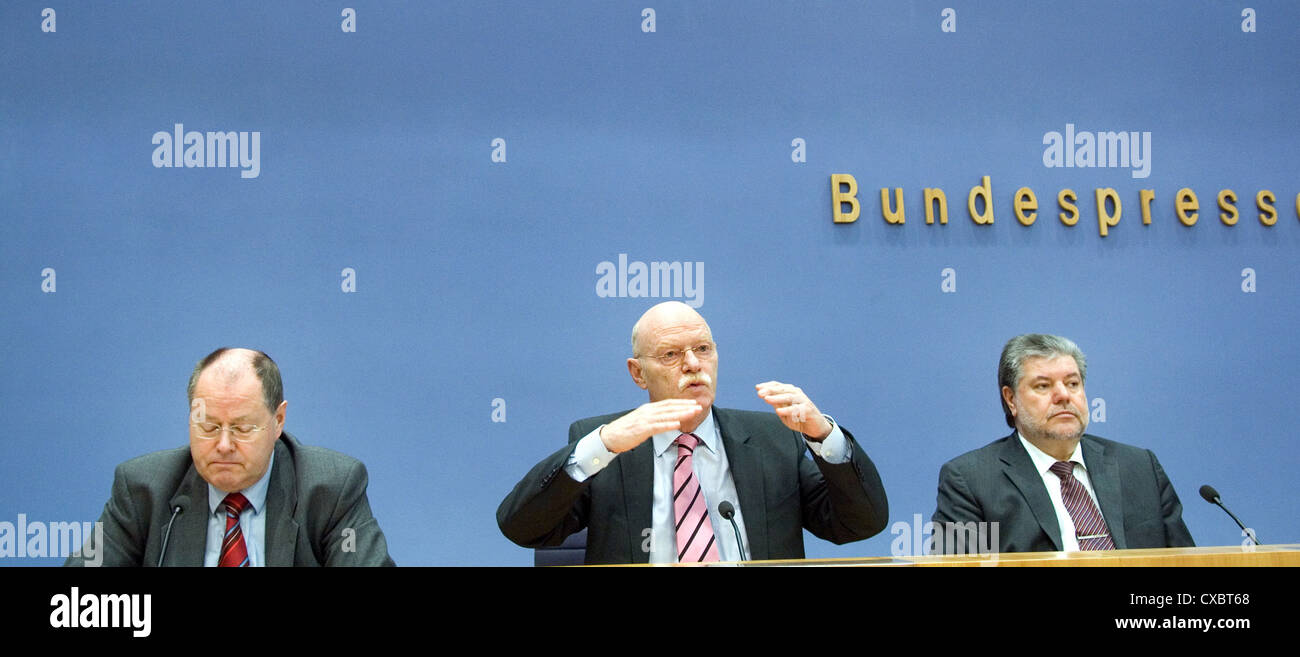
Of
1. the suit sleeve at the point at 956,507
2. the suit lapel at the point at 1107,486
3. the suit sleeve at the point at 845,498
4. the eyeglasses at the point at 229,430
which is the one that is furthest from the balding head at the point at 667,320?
the suit lapel at the point at 1107,486

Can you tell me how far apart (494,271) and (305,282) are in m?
0.70

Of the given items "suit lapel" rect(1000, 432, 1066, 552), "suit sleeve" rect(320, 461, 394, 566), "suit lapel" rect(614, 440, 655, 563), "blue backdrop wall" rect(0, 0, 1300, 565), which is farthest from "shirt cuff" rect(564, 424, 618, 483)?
"blue backdrop wall" rect(0, 0, 1300, 565)

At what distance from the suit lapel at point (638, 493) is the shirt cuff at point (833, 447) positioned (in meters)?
0.45

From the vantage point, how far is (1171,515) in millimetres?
2855

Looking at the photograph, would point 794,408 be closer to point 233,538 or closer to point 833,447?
point 833,447

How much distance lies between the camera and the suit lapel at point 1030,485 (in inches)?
107

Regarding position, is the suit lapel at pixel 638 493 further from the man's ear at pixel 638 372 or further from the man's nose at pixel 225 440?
the man's nose at pixel 225 440

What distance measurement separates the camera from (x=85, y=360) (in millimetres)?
3809

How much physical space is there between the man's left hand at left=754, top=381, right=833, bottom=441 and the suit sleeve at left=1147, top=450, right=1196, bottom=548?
3.50 feet

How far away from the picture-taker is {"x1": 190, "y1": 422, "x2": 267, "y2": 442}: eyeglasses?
237cm

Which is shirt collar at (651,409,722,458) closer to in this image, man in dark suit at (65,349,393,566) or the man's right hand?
the man's right hand

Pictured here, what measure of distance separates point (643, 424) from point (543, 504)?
1.10 ft
